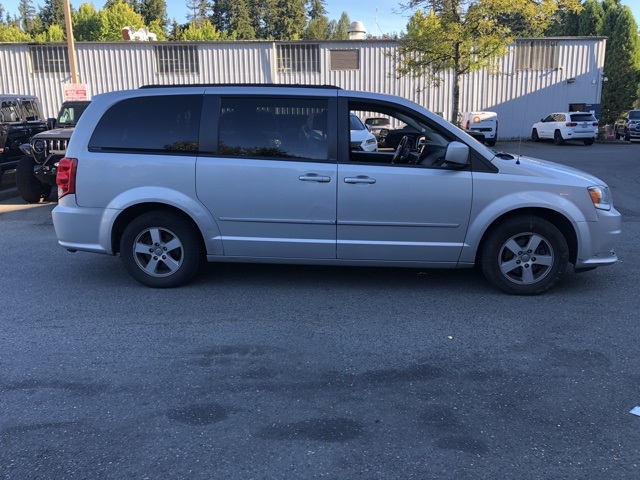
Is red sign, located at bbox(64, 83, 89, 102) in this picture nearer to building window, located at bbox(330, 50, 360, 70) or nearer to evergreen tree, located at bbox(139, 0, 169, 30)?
building window, located at bbox(330, 50, 360, 70)

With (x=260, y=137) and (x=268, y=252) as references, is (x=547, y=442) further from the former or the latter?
(x=260, y=137)

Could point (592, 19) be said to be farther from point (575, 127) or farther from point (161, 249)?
point (161, 249)

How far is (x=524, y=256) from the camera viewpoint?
201 inches

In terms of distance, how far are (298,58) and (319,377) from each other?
2997 cm

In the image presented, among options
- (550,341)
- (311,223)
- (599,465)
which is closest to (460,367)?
(550,341)

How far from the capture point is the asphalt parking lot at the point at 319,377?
110 inches

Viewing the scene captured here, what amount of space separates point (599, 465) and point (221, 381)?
2180 millimetres

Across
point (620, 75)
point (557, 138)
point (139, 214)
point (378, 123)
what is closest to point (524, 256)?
point (139, 214)

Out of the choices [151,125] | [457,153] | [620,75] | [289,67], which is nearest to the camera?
[457,153]

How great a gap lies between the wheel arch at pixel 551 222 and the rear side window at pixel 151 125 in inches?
110

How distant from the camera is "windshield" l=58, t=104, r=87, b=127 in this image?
43.3 ft

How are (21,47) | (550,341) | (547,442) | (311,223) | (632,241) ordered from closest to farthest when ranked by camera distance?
(547,442) < (550,341) < (311,223) < (632,241) < (21,47)

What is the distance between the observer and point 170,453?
284cm

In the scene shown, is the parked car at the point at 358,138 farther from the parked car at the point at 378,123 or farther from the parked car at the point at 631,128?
the parked car at the point at 631,128
